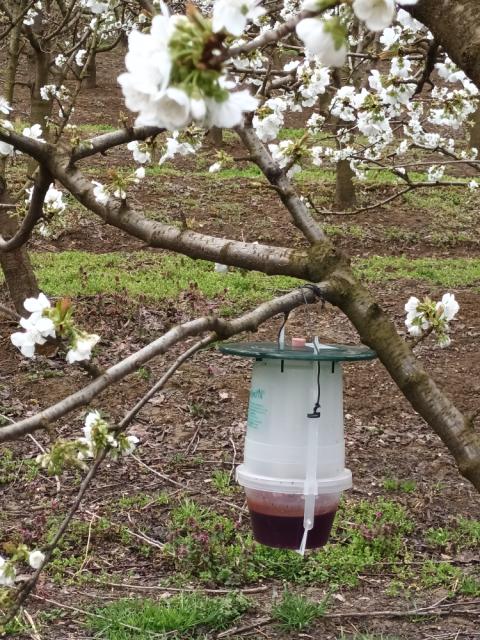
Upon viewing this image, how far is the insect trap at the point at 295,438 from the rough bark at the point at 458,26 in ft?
2.65

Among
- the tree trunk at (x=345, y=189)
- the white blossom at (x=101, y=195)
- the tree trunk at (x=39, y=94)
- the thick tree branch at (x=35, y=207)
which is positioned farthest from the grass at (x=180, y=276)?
the white blossom at (x=101, y=195)

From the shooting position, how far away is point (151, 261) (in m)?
8.64

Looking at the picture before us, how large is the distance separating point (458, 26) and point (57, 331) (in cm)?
112

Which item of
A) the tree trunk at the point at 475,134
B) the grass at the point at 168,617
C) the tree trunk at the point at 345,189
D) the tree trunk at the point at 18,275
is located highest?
the tree trunk at the point at 475,134

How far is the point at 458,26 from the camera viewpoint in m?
1.95

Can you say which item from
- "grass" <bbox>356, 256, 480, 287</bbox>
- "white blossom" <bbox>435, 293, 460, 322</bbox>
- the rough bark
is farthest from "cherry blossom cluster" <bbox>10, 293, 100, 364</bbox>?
"grass" <bbox>356, 256, 480, 287</bbox>

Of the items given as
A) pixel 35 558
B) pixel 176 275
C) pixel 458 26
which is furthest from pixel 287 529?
pixel 176 275

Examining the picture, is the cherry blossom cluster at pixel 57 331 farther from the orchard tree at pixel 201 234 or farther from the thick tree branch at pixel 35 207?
the thick tree branch at pixel 35 207

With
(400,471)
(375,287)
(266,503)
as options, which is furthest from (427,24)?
(375,287)

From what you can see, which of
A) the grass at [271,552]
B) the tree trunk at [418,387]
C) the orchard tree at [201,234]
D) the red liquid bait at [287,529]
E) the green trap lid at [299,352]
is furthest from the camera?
the grass at [271,552]

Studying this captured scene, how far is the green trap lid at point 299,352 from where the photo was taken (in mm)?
2279

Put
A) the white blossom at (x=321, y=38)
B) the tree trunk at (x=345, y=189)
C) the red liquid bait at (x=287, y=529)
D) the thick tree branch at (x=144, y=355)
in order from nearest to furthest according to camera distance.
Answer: the white blossom at (x=321, y=38), the thick tree branch at (x=144, y=355), the red liquid bait at (x=287, y=529), the tree trunk at (x=345, y=189)

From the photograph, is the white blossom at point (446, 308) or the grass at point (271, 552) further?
the grass at point (271, 552)

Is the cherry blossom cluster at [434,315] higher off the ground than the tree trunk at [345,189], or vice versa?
the tree trunk at [345,189]
